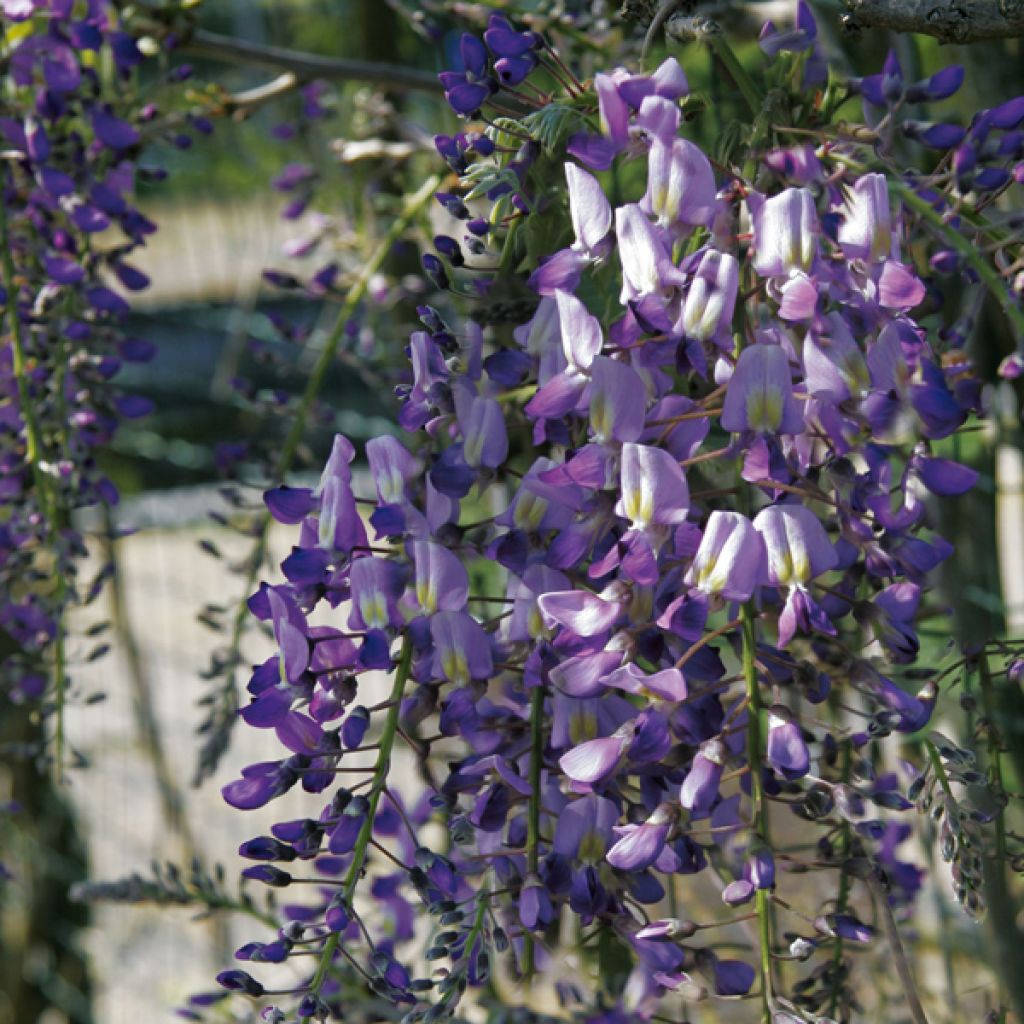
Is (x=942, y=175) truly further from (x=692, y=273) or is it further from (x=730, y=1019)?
(x=730, y=1019)

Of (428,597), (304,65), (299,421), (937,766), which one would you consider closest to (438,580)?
(428,597)

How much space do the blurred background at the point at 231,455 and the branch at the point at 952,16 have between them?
0.27 metres

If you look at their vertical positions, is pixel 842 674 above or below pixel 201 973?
above

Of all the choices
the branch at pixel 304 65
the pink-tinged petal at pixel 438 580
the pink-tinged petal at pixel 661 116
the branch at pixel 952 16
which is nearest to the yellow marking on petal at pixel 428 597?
the pink-tinged petal at pixel 438 580

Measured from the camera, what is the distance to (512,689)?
63cm

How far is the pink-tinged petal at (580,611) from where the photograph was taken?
527mm

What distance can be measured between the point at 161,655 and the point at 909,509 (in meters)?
4.24

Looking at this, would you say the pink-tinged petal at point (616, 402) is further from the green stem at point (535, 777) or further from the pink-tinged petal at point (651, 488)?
the green stem at point (535, 777)

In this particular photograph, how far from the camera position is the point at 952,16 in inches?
22.6

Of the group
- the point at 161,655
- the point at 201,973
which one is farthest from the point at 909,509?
the point at 161,655

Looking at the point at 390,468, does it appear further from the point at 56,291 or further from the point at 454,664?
the point at 56,291

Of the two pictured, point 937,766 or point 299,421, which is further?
point 299,421

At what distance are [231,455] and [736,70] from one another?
1.85 feet

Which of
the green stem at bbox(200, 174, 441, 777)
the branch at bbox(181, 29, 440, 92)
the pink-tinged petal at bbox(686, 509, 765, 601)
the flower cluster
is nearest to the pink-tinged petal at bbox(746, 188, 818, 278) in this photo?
the flower cluster
